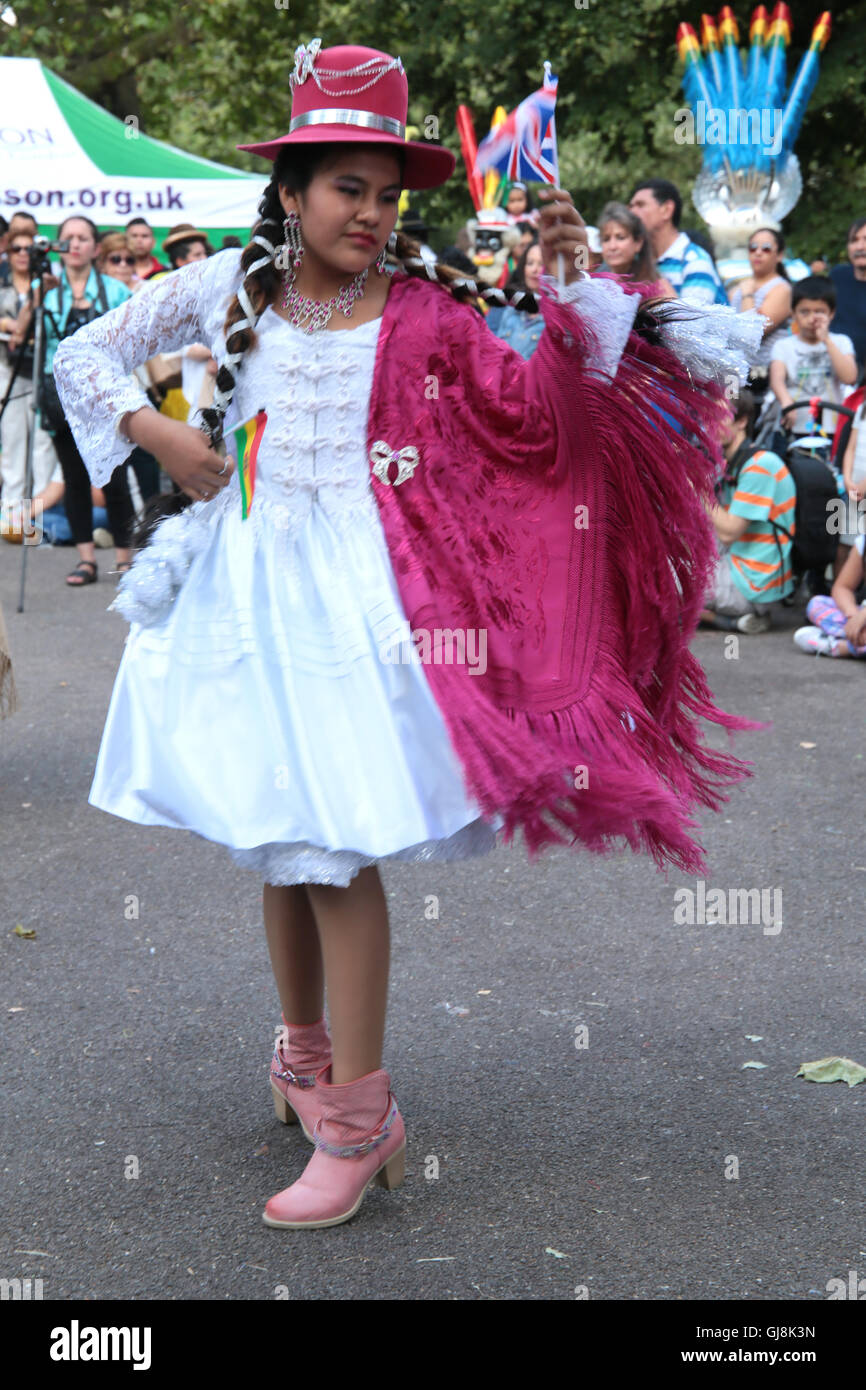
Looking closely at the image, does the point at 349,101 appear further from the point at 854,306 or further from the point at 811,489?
the point at 854,306

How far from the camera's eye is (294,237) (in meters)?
2.73

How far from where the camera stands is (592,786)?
8.70 ft

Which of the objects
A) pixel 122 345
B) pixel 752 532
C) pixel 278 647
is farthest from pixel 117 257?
pixel 278 647

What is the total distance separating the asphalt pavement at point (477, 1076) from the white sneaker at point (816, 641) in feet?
8.25

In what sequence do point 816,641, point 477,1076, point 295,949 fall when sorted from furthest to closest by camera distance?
1. point 816,641
2. point 477,1076
3. point 295,949

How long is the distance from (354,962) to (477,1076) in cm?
71

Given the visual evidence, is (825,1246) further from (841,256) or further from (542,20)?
(542,20)

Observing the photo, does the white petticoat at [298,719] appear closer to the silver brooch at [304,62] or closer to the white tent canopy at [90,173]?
the silver brooch at [304,62]

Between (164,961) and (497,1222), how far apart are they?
1.44 meters

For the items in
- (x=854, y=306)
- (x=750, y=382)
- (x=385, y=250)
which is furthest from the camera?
(x=854, y=306)

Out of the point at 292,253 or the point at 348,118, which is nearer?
the point at 348,118

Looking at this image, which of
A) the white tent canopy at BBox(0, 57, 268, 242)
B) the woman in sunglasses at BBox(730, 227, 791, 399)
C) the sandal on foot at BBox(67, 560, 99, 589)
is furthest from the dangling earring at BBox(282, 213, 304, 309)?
the white tent canopy at BBox(0, 57, 268, 242)

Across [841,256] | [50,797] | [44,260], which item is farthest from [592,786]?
[841,256]

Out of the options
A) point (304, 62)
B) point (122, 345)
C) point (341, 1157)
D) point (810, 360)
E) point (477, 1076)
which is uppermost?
point (304, 62)
